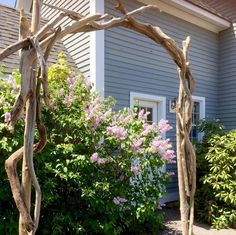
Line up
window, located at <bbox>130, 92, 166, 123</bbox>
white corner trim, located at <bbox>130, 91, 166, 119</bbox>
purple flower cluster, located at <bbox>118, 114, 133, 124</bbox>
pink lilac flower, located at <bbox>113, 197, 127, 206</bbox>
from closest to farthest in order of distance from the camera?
pink lilac flower, located at <bbox>113, 197, 127, 206</bbox>
purple flower cluster, located at <bbox>118, 114, 133, 124</bbox>
white corner trim, located at <bbox>130, 91, 166, 119</bbox>
window, located at <bbox>130, 92, 166, 123</bbox>

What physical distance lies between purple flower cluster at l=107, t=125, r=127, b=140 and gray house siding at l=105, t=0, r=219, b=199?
198 centimetres

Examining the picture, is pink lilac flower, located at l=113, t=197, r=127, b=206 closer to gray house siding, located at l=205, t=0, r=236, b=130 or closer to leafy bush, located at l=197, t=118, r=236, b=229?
leafy bush, located at l=197, t=118, r=236, b=229

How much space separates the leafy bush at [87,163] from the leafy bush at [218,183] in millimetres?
1764

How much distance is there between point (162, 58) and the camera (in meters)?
7.28

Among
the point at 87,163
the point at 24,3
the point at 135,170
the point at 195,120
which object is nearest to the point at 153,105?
the point at 195,120

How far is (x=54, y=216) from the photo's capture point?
406cm

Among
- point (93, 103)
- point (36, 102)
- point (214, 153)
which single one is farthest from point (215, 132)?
point (36, 102)

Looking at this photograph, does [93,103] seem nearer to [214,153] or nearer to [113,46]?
[113,46]

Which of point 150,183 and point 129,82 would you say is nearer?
point 150,183

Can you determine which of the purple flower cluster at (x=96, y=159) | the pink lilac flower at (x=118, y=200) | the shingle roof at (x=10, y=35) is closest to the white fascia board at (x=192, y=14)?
the shingle roof at (x=10, y=35)

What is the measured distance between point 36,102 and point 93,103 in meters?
3.11

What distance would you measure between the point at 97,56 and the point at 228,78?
4267 millimetres

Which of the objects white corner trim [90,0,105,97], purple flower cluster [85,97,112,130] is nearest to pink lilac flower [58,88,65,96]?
purple flower cluster [85,97,112,130]

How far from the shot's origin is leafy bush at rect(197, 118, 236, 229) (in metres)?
5.98
